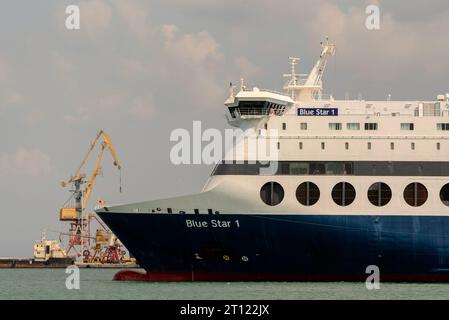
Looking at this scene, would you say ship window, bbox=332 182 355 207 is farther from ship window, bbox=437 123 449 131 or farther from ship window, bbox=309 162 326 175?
ship window, bbox=437 123 449 131

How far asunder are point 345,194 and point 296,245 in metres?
3.53

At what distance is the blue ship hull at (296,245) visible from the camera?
5362 cm

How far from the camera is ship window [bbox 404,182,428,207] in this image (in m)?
54.4

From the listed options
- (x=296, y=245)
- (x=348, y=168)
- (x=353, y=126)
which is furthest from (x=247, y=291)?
(x=353, y=126)

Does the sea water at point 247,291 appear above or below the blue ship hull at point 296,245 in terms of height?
below

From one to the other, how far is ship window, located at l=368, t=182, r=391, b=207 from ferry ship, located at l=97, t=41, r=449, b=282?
5 centimetres

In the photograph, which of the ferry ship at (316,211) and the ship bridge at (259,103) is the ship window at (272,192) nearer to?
the ferry ship at (316,211)

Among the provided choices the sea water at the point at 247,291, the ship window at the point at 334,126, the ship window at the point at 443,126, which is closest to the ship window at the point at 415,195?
the ship window at the point at 443,126

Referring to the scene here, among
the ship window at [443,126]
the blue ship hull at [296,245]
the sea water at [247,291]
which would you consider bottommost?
the sea water at [247,291]

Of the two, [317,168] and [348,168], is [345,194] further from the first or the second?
[317,168]

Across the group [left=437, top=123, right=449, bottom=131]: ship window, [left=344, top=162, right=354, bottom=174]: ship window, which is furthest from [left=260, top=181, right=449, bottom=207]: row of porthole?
[left=437, top=123, right=449, bottom=131]: ship window

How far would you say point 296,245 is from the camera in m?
53.7
